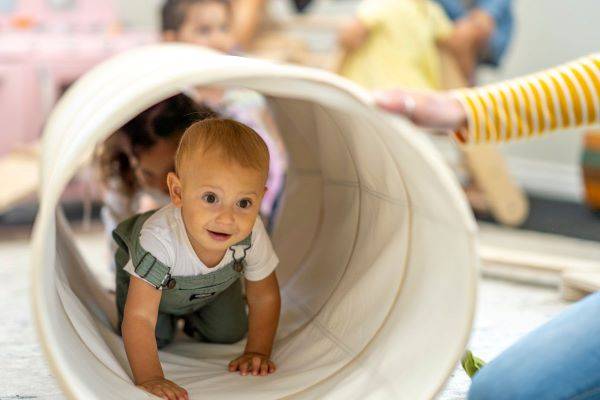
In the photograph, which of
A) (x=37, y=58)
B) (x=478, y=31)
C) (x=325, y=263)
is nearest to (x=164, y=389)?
(x=325, y=263)

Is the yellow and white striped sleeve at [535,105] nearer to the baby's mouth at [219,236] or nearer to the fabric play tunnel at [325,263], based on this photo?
the fabric play tunnel at [325,263]

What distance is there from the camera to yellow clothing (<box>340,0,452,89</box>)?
117 inches

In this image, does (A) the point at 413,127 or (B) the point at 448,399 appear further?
(B) the point at 448,399

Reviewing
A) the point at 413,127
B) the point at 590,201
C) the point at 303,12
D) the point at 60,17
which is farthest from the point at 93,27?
the point at 413,127

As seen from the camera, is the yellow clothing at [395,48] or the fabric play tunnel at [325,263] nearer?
the fabric play tunnel at [325,263]

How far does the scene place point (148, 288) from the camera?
1.36m

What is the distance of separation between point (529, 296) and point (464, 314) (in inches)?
44.8

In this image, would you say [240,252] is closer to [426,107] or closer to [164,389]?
[164,389]

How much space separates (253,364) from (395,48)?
1748mm

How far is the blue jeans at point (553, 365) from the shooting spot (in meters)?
1.15

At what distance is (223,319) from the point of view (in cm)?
158

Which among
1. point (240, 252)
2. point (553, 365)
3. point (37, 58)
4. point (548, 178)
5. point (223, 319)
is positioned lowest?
point (548, 178)

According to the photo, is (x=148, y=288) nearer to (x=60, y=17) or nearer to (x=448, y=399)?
(x=448, y=399)

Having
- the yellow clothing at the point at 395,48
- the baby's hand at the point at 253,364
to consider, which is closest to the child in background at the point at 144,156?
the baby's hand at the point at 253,364
